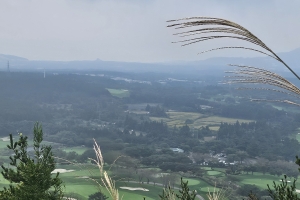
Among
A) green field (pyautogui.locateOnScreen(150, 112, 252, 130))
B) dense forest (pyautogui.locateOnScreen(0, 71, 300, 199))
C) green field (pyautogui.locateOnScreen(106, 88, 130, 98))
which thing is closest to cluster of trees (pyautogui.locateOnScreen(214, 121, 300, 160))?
dense forest (pyautogui.locateOnScreen(0, 71, 300, 199))

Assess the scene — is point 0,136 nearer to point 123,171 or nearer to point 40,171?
point 123,171

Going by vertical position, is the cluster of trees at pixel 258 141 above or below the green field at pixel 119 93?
below

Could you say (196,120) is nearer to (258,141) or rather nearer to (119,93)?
(258,141)

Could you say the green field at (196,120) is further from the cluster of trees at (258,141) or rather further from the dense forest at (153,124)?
the cluster of trees at (258,141)

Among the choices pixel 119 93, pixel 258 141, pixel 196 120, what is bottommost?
pixel 258 141

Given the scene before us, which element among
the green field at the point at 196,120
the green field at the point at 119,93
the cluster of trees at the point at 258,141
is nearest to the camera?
the cluster of trees at the point at 258,141

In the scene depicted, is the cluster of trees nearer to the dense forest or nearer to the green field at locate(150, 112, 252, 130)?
the dense forest

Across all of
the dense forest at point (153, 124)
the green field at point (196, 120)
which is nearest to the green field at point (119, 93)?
the dense forest at point (153, 124)

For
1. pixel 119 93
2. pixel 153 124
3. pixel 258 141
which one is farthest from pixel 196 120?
pixel 119 93

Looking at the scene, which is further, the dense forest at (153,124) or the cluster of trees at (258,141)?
the cluster of trees at (258,141)
